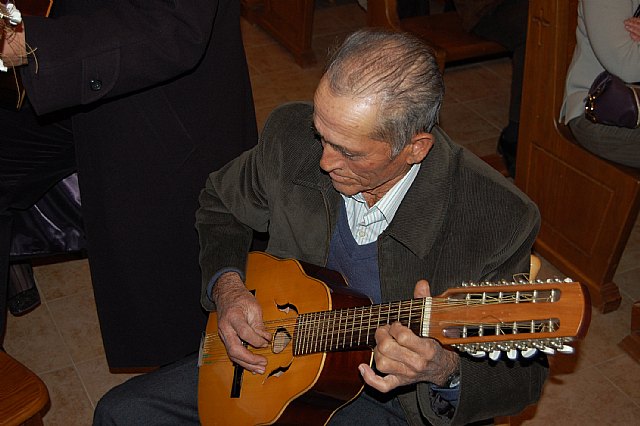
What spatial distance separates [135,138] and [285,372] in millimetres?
796

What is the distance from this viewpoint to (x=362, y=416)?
2.04 meters

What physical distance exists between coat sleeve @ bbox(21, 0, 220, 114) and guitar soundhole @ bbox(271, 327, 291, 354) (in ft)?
2.30

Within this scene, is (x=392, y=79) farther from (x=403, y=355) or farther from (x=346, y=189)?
(x=403, y=355)

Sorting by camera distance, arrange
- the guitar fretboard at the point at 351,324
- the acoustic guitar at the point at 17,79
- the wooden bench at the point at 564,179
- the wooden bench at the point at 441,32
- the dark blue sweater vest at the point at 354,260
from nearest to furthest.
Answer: the guitar fretboard at the point at 351,324
the dark blue sweater vest at the point at 354,260
the acoustic guitar at the point at 17,79
the wooden bench at the point at 564,179
the wooden bench at the point at 441,32

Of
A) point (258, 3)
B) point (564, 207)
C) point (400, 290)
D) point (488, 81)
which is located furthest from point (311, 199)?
point (258, 3)

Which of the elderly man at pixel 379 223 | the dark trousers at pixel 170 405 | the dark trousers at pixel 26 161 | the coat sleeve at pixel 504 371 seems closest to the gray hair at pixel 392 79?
the elderly man at pixel 379 223

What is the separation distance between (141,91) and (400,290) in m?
0.89

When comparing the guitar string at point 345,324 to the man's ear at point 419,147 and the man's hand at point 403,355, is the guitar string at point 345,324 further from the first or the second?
the man's ear at point 419,147

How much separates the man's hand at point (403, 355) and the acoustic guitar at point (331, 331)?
33 mm

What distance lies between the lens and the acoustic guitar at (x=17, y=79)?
2172 millimetres

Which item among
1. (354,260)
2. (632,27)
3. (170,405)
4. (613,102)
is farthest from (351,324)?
(632,27)

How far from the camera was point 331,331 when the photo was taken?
6.20 feet

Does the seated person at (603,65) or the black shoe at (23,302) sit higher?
the seated person at (603,65)

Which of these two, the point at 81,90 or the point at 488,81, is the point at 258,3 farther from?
the point at 81,90
